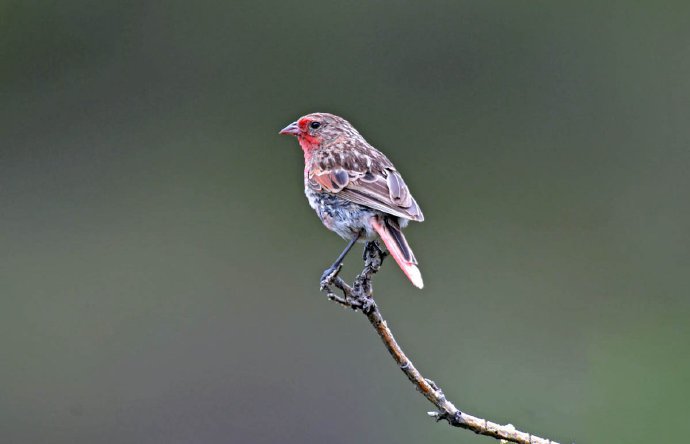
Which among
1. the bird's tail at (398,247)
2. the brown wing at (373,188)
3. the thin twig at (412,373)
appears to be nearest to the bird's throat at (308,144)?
the brown wing at (373,188)

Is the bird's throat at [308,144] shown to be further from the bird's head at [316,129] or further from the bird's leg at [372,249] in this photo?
the bird's leg at [372,249]

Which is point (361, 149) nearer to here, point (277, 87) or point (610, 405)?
point (610, 405)

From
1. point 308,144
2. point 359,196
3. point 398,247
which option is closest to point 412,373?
point 398,247

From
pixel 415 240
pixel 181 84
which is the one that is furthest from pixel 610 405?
pixel 181 84

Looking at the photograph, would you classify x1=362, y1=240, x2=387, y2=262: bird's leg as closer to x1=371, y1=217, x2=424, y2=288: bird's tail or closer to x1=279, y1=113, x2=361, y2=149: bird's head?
x1=371, y1=217, x2=424, y2=288: bird's tail

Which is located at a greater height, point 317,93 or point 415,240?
point 317,93

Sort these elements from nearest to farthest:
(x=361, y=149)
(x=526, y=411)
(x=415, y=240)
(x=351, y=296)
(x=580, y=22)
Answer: (x=351, y=296)
(x=361, y=149)
(x=526, y=411)
(x=415, y=240)
(x=580, y=22)
